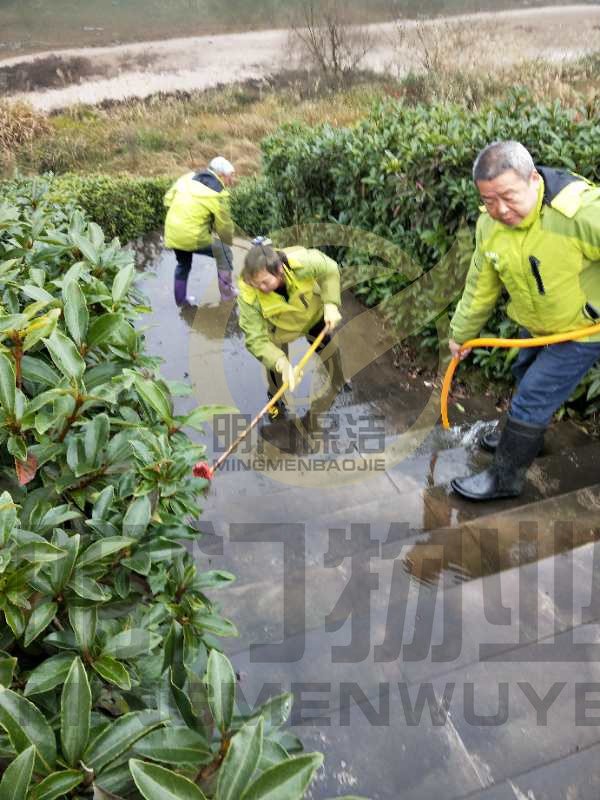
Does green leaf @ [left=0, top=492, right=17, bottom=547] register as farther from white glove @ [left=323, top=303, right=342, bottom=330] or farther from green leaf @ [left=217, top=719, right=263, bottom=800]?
white glove @ [left=323, top=303, right=342, bottom=330]

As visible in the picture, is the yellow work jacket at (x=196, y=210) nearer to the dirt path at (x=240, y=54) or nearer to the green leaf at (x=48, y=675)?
the green leaf at (x=48, y=675)

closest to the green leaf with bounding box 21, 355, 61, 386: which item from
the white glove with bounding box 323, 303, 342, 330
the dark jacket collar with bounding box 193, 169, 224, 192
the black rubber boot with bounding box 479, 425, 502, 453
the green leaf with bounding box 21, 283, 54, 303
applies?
the green leaf with bounding box 21, 283, 54, 303

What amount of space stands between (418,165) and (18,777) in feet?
15.2

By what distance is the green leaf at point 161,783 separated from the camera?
973mm

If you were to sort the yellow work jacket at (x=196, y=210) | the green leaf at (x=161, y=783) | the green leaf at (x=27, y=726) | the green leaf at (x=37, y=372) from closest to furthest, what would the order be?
the green leaf at (x=161, y=783) < the green leaf at (x=27, y=726) < the green leaf at (x=37, y=372) < the yellow work jacket at (x=196, y=210)

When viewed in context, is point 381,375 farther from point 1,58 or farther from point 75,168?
point 1,58

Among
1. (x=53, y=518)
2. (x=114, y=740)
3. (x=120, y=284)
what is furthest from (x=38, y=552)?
(x=120, y=284)

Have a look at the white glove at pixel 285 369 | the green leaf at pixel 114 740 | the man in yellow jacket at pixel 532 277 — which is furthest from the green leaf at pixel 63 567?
the white glove at pixel 285 369

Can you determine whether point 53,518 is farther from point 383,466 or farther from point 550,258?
point 383,466

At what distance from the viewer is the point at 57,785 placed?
106 centimetres

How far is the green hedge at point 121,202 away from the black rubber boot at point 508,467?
711 cm

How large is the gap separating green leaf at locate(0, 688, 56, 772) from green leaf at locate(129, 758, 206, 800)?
252 millimetres

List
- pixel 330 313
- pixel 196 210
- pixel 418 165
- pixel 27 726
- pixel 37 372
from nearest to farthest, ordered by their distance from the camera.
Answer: pixel 27 726 < pixel 37 372 < pixel 330 313 < pixel 418 165 < pixel 196 210

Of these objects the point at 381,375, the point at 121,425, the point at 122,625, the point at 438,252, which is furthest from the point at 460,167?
the point at 122,625
